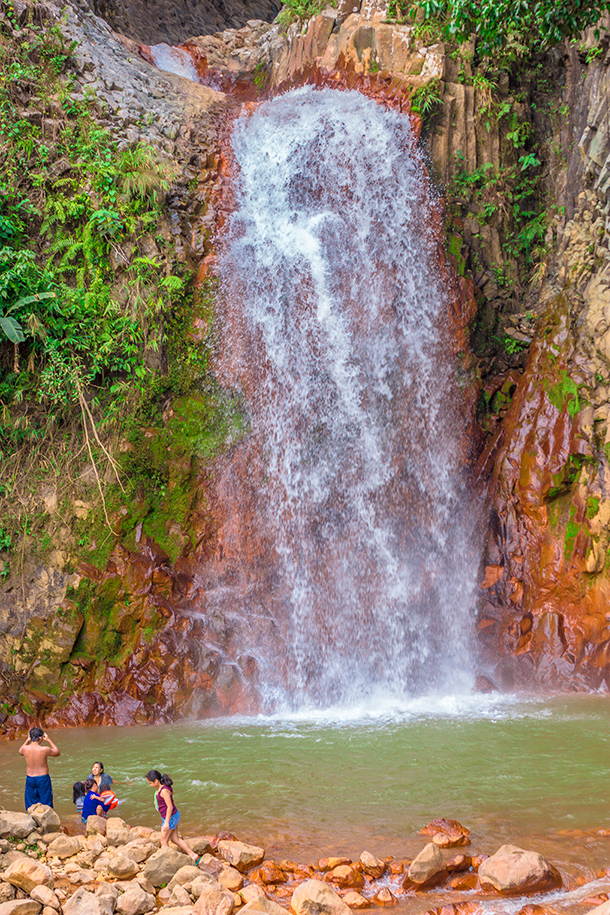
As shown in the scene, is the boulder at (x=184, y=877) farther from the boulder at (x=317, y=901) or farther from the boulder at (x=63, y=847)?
the boulder at (x=63, y=847)

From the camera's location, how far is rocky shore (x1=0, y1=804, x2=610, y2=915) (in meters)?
3.87

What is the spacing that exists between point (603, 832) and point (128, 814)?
145 inches

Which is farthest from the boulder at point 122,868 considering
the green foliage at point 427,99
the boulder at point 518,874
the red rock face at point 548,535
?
the green foliage at point 427,99

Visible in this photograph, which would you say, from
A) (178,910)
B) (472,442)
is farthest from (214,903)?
(472,442)

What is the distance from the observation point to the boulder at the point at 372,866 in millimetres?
4324

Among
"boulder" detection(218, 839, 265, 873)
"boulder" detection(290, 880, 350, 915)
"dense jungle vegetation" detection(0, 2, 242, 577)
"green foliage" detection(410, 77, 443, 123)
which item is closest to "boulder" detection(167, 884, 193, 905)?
"boulder" detection(218, 839, 265, 873)

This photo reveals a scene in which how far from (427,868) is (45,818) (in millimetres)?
2860

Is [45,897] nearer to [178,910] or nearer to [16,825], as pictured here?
[178,910]

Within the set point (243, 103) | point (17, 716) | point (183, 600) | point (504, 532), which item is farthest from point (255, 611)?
point (243, 103)

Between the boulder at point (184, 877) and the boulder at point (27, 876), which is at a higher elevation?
the boulder at point (27, 876)

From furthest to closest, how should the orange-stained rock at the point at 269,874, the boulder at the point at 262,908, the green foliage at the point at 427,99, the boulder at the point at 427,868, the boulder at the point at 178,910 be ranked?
the green foliage at the point at 427,99 → the orange-stained rock at the point at 269,874 → the boulder at the point at 427,868 → the boulder at the point at 178,910 → the boulder at the point at 262,908

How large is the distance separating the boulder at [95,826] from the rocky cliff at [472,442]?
14.0 ft

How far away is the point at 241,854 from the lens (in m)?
4.53

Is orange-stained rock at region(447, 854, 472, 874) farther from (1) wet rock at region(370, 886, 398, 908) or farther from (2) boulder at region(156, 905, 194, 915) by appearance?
(2) boulder at region(156, 905, 194, 915)
